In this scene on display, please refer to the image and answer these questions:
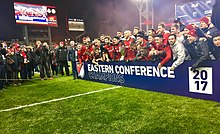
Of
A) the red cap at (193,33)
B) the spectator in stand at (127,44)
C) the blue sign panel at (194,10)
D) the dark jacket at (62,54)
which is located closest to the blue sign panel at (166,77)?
the spectator in stand at (127,44)

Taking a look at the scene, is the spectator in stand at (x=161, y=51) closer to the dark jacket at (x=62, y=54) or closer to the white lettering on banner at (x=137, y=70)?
the white lettering on banner at (x=137, y=70)

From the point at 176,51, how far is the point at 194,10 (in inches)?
457

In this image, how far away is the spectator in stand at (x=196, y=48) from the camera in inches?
144

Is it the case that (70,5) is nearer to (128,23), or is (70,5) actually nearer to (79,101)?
(128,23)

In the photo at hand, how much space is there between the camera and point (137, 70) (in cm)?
525

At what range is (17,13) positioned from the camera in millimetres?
22156

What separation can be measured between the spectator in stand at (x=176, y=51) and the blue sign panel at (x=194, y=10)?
10.7 meters

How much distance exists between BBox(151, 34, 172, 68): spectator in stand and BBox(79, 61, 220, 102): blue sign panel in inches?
6.9

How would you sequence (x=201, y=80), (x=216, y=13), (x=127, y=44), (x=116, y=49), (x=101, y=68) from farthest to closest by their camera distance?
(x=101, y=68)
(x=116, y=49)
(x=127, y=44)
(x=201, y=80)
(x=216, y=13)

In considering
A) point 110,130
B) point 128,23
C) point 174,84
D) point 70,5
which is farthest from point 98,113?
point 70,5

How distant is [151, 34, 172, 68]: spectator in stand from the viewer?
14.3 feet

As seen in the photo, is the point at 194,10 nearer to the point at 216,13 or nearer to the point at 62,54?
the point at 62,54

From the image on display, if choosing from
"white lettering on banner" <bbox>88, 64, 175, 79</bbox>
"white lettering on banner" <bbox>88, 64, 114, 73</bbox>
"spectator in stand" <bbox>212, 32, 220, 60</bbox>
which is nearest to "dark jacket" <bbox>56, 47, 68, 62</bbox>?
"white lettering on banner" <bbox>88, 64, 114, 73</bbox>

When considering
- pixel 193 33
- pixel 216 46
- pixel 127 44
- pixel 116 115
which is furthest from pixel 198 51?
pixel 127 44
